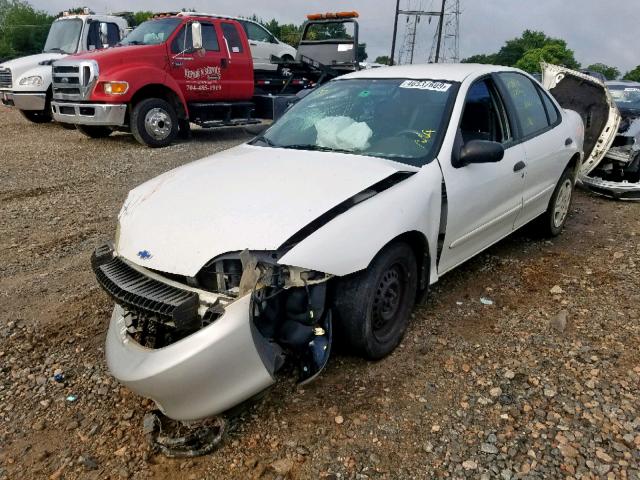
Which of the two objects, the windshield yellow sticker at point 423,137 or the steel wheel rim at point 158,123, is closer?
the windshield yellow sticker at point 423,137

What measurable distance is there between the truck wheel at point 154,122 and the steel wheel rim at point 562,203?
718 centimetres

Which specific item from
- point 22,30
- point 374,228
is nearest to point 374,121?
point 374,228

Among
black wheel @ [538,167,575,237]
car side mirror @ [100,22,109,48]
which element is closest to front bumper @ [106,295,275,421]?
black wheel @ [538,167,575,237]

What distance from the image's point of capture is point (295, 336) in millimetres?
2508

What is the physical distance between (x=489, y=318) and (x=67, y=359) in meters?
2.65

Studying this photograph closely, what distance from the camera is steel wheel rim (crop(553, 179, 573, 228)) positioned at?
4.93m

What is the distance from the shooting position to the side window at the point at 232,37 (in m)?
10.5

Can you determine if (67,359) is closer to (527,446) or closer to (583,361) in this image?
(527,446)

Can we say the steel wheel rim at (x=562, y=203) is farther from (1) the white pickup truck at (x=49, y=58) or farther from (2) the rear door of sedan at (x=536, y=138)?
(1) the white pickup truck at (x=49, y=58)

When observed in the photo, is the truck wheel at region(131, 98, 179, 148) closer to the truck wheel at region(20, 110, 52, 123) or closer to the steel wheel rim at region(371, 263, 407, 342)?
the truck wheel at region(20, 110, 52, 123)

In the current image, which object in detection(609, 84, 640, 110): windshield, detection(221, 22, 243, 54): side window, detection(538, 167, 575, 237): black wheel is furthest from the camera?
detection(221, 22, 243, 54): side window

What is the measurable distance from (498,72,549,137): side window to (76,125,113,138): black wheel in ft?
28.7

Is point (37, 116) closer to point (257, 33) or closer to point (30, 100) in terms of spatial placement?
point (30, 100)

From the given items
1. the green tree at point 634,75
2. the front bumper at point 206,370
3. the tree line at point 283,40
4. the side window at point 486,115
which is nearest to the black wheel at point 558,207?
the side window at point 486,115
